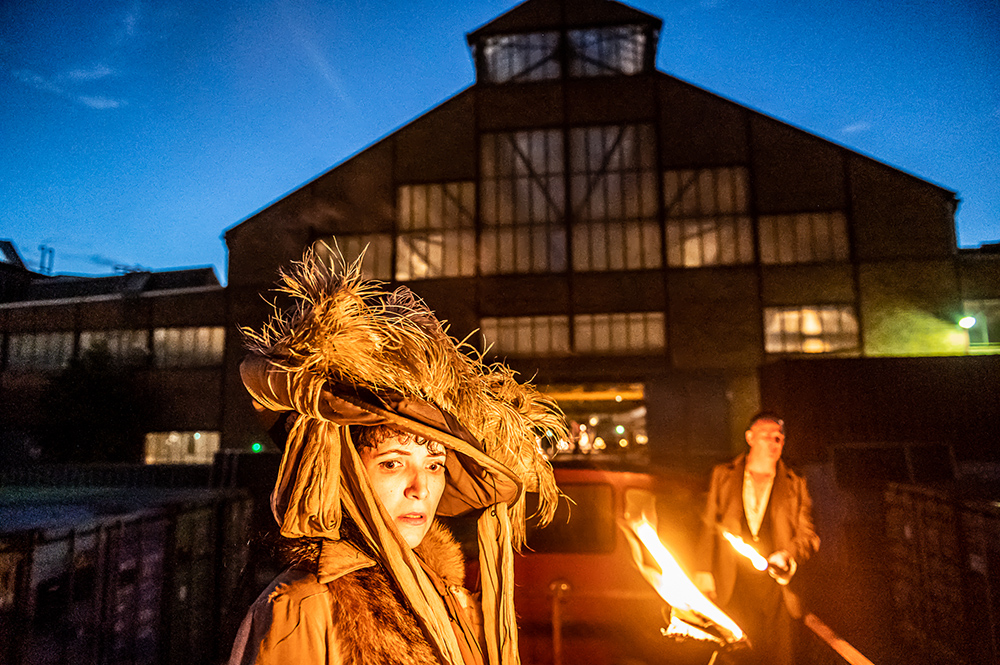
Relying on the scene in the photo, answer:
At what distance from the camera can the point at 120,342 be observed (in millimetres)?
21031

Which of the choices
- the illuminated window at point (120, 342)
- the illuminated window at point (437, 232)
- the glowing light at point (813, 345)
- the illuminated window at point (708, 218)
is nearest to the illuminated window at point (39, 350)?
the illuminated window at point (120, 342)

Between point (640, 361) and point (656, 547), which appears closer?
point (656, 547)

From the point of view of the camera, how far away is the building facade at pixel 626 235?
17.1m

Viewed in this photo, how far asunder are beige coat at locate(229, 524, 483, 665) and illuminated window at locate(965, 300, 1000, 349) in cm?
2118

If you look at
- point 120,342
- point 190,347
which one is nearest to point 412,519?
point 190,347

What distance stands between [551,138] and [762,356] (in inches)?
388

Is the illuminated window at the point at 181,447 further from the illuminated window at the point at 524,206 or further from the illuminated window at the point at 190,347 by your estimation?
the illuminated window at the point at 524,206

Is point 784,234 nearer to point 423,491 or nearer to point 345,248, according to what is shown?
point 345,248

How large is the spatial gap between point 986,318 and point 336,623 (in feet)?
72.1

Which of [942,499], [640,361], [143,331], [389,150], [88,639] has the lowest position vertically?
[88,639]

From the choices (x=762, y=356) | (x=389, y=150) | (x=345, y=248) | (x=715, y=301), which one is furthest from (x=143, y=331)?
(x=762, y=356)

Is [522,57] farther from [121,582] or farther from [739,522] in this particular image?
[121,582]

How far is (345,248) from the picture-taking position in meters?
19.3

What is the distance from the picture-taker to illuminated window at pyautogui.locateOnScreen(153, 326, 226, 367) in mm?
20000
